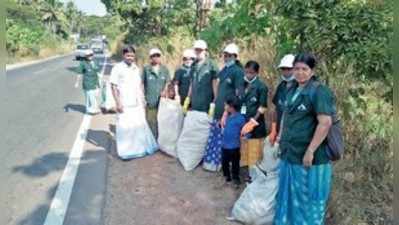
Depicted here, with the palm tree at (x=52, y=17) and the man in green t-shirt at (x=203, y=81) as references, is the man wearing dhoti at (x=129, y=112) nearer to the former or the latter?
the man in green t-shirt at (x=203, y=81)

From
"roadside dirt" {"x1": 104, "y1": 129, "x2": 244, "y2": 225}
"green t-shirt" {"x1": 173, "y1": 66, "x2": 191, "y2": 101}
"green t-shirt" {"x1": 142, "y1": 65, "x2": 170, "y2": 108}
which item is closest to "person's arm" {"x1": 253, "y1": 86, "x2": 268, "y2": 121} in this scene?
"roadside dirt" {"x1": 104, "y1": 129, "x2": 244, "y2": 225}

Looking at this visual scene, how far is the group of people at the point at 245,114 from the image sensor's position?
411 cm

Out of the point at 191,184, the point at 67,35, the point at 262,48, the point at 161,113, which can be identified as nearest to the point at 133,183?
the point at 191,184

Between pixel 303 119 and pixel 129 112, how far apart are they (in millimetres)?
4094

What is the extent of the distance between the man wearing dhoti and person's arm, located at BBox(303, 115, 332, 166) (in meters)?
3.98

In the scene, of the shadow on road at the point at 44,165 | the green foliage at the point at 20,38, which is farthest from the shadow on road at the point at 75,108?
the green foliage at the point at 20,38

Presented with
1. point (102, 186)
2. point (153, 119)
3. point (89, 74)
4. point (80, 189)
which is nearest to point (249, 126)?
point (102, 186)

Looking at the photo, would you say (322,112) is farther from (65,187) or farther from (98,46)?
(98,46)

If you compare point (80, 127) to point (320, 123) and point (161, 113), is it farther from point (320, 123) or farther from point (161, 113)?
point (320, 123)

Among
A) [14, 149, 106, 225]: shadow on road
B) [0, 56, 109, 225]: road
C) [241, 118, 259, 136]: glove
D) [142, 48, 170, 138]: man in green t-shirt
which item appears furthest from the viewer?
[142, 48, 170, 138]: man in green t-shirt

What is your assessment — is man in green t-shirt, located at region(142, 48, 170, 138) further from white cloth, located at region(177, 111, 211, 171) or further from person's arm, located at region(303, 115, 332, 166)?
person's arm, located at region(303, 115, 332, 166)

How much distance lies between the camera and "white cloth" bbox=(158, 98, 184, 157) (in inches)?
297

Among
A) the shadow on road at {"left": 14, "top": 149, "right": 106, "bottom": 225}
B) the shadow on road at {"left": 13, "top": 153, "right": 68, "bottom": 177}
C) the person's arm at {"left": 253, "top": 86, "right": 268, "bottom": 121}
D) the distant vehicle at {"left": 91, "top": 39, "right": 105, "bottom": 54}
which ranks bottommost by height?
the distant vehicle at {"left": 91, "top": 39, "right": 105, "bottom": 54}

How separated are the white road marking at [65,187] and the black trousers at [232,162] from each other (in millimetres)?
1919
